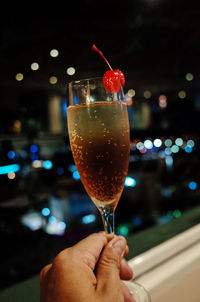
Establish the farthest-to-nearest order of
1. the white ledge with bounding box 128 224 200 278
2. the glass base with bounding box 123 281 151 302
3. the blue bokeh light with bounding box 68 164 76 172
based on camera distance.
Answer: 1. the blue bokeh light with bounding box 68 164 76 172
2. the white ledge with bounding box 128 224 200 278
3. the glass base with bounding box 123 281 151 302

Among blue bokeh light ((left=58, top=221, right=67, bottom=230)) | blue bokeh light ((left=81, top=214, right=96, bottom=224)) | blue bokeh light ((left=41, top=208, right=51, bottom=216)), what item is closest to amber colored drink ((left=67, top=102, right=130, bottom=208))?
blue bokeh light ((left=41, top=208, right=51, bottom=216))

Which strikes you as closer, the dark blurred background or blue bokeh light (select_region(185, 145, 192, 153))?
the dark blurred background

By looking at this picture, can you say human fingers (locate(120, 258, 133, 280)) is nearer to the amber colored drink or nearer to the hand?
the hand

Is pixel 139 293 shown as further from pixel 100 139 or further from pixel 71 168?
pixel 71 168

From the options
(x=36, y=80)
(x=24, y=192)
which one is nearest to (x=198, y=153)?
(x=24, y=192)

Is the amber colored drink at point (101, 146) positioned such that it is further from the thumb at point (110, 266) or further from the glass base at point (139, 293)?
the glass base at point (139, 293)

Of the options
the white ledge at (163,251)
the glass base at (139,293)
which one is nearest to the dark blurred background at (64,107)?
the white ledge at (163,251)

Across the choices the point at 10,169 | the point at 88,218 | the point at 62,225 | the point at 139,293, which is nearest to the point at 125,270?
the point at 139,293

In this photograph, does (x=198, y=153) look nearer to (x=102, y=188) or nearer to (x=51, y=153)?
(x=51, y=153)
